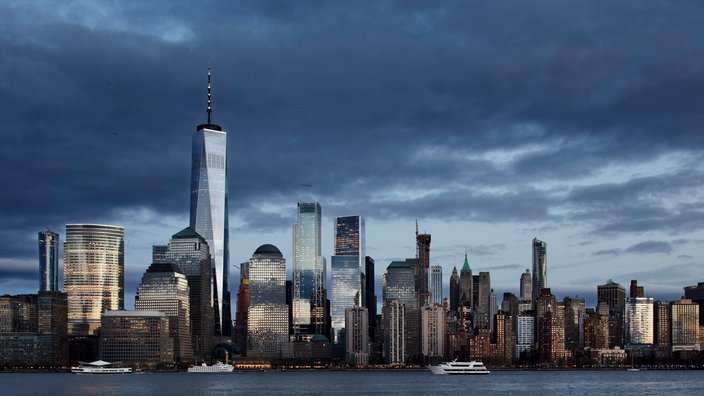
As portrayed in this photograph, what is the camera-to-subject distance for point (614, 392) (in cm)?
18625

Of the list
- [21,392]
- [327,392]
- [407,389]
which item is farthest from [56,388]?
[407,389]

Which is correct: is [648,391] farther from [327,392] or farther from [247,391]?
[247,391]

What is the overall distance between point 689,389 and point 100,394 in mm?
114833

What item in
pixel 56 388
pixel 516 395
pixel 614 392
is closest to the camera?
pixel 516 395

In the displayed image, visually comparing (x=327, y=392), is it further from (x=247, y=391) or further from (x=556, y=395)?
(x=556, y=395)

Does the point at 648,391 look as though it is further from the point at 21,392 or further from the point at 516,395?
the point at 21,392

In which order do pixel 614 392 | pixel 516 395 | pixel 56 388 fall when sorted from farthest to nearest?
1. pixel 56 388
2. pixel 614 392
3. pixel 516 395

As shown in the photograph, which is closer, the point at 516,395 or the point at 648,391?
the point at 516,395

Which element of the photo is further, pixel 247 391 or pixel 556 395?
pixel 247 391

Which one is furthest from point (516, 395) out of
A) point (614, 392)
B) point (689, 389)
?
point (689, 389)

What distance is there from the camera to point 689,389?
196250 millimetres

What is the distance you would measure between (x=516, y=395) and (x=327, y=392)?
1349 inches

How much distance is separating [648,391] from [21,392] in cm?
11981

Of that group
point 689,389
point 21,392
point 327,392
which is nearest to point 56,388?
point 21,392
